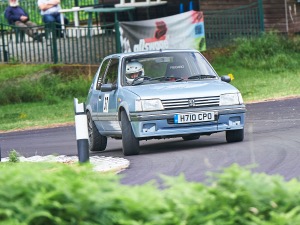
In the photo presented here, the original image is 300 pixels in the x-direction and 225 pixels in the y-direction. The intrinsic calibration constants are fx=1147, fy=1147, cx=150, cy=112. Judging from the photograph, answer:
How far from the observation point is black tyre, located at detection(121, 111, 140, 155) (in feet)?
54.4

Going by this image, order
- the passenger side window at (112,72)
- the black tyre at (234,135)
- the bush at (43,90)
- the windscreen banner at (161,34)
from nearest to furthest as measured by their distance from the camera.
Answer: the black tyre at (234,135) < the passenger side window at (112,72) < the bush at (43,90) < the windscreen banner at (161,34)

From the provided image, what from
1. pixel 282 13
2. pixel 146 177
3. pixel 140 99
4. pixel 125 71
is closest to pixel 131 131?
pixel 140 99

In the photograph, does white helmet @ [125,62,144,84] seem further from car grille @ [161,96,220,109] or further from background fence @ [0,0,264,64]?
background fence @ [0,0,264,64]

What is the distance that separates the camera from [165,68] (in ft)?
58.4

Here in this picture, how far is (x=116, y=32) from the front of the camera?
101 ft

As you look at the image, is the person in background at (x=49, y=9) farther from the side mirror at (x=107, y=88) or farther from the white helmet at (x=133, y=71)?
the side mirror at (x=107, y=88)

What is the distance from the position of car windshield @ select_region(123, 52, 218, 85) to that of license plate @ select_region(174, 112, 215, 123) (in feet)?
4.02

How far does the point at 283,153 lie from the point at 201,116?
1.56 metres

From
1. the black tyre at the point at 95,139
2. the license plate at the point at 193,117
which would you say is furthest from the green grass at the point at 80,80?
the license plate at the point at 193,117

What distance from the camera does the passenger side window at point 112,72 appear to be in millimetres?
18203

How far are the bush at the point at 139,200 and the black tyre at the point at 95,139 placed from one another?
12.0 meters

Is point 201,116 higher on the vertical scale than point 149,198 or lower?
lower

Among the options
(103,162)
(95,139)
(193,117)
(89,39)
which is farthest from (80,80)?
(103,162)

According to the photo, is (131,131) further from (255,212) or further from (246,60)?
(246,60)
